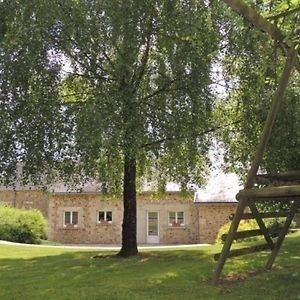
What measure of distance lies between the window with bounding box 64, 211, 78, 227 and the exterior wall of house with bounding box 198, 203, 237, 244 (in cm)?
850

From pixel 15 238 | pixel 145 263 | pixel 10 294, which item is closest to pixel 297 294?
pixel 10 294

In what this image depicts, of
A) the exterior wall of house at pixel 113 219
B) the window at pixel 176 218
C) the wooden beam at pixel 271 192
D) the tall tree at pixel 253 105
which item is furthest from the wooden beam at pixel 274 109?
the window at pixel 176 218

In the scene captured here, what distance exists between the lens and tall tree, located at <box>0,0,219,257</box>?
11.8 metres

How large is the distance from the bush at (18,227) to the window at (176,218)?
8319 mm

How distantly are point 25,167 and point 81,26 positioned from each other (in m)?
3.81

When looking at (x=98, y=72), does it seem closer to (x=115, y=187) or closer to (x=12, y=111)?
(x=12, y=111)

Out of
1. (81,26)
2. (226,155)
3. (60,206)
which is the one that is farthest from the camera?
(60,206)

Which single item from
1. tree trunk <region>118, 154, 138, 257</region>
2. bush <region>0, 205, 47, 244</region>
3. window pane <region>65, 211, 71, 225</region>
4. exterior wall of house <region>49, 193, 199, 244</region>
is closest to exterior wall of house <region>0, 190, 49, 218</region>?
exterior wall of house <region>49, 193, 199, 244</region>

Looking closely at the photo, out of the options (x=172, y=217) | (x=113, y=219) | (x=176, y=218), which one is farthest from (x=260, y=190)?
(x=113, y=219)

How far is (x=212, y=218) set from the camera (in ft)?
103

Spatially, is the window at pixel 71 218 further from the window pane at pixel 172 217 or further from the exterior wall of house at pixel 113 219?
the window pane at pixel 172 217

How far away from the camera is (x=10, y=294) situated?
8117 mm

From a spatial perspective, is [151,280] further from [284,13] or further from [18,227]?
[18,227]

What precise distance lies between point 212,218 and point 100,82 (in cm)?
2019
